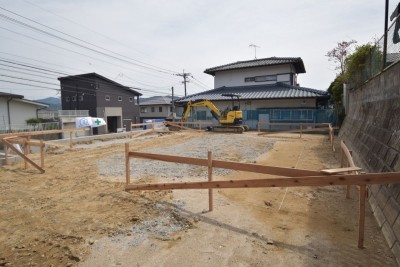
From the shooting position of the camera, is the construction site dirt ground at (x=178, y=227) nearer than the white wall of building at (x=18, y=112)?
Yes

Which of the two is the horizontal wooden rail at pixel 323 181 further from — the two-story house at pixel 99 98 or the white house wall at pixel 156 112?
the white house wall at pixel 156 112

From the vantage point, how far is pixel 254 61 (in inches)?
1249

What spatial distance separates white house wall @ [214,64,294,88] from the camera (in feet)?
93.6

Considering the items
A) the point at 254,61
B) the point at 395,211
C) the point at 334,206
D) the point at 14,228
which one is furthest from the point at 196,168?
the point at 254,61

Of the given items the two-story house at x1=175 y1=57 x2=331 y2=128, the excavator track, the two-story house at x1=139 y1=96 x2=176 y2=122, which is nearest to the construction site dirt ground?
the excavator track

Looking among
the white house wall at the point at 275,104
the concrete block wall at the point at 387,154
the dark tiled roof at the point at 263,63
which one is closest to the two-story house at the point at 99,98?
the dark tiled roof at the point at 263,63

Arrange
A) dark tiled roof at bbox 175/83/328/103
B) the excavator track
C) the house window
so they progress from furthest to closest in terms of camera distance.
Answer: the house window → dark tiled roof at bbox 175/83/328/103 → the excavator track

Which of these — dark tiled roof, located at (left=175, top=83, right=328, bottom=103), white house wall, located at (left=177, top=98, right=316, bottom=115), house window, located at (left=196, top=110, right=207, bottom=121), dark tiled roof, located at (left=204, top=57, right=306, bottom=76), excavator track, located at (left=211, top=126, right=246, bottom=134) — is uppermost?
dark tiled roof, located at (left=204, top=57, right=306, bottom=76)

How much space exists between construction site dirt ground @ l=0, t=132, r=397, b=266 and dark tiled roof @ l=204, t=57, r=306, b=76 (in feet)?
80.0

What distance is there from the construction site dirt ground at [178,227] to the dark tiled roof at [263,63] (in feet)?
80.0

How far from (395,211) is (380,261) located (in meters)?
0.73

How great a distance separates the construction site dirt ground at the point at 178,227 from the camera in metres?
3.38

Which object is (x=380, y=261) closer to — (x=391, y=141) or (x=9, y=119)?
(x=391, y=141)

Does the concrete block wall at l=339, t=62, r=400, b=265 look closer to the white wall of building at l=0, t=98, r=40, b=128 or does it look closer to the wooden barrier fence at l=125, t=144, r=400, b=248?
the wooden barrier fence at l=125, t=144, r=400, b=248
